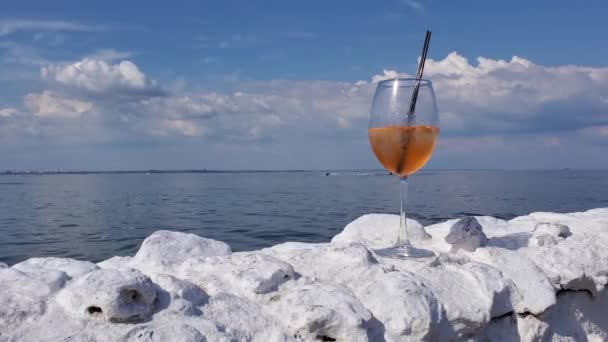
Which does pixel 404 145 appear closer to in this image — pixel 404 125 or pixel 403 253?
pixel 404 125

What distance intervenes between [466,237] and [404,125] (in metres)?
0.88

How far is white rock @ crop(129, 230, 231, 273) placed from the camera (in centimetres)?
232

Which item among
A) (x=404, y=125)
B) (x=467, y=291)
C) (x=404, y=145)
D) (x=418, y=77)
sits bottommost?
(x=467, y=291)

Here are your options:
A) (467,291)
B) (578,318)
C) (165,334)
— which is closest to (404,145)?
(467,291)

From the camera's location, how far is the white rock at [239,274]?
1.93 meters

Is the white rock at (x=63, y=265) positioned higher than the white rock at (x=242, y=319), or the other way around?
the white rock at (x=63, y=265)

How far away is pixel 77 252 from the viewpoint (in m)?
9.80

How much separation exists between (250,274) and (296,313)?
0.32m

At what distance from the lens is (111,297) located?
1568 mm

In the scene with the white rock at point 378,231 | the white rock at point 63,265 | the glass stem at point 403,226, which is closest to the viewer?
the white rock at point 63,265

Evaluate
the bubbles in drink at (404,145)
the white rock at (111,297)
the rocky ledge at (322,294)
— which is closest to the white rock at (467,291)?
the rocky ledge at (322,294)

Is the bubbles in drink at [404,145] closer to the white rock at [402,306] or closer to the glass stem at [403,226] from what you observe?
the glass stem at [403,226]

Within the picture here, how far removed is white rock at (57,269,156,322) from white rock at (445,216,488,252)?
189 cm

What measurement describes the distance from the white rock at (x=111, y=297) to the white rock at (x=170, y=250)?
0.57 m
